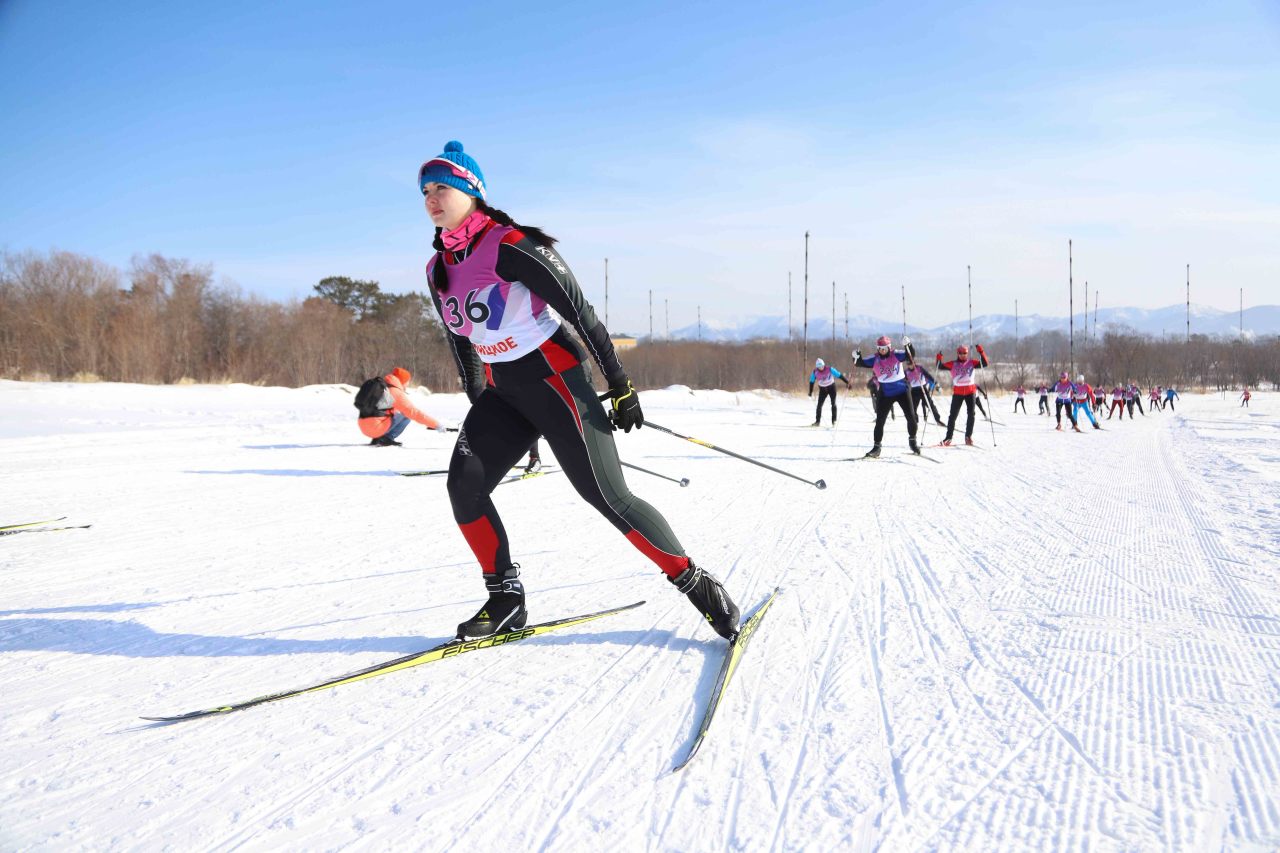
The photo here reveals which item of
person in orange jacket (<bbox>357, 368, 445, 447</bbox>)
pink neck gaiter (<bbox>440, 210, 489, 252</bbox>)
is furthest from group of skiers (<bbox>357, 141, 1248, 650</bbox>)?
person in orange jacket (<bbox>357, 368, 445, 447</bbox>)

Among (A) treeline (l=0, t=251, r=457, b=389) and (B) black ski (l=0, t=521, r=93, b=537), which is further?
(A) treeline (l=0, t=251, r=457, b=389)

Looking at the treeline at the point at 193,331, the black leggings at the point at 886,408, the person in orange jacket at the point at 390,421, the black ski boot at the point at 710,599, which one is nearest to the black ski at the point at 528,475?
the person in orange jacket at the point at 390,421

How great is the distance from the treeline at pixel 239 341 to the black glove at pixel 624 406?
38.8 ft

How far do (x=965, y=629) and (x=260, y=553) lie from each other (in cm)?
442

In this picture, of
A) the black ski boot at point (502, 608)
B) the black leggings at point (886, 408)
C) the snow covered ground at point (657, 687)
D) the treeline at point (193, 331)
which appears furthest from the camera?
the treeline at point (193, 331)

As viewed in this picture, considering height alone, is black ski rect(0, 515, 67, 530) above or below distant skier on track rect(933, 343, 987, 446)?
below

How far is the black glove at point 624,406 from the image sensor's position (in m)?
3.03

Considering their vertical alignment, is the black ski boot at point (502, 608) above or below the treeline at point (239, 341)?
below

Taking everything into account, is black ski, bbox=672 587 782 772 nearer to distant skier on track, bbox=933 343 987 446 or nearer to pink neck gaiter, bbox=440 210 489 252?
pink neck gaiter, bbox=440 210 489 252

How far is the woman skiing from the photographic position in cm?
288

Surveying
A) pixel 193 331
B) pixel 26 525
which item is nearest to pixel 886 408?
pixel 26 525

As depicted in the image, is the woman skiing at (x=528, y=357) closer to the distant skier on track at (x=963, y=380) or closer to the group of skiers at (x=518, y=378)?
the group of skiers at (x=518, y=378)

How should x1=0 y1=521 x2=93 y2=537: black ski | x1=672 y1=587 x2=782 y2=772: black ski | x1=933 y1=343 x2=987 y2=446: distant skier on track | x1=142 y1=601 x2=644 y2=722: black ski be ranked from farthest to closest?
x1=933 y1=343 x2=987 y2=446: distant skier on track < x1=0 y1=521 x2=93 y2=537: black ski < x1=142 y1=601 x2=644 y2=722: black ski < x1=672 y1=587 x2=782 y2=772: black ski

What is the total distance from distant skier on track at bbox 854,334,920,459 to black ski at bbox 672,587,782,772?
781 centimetres
